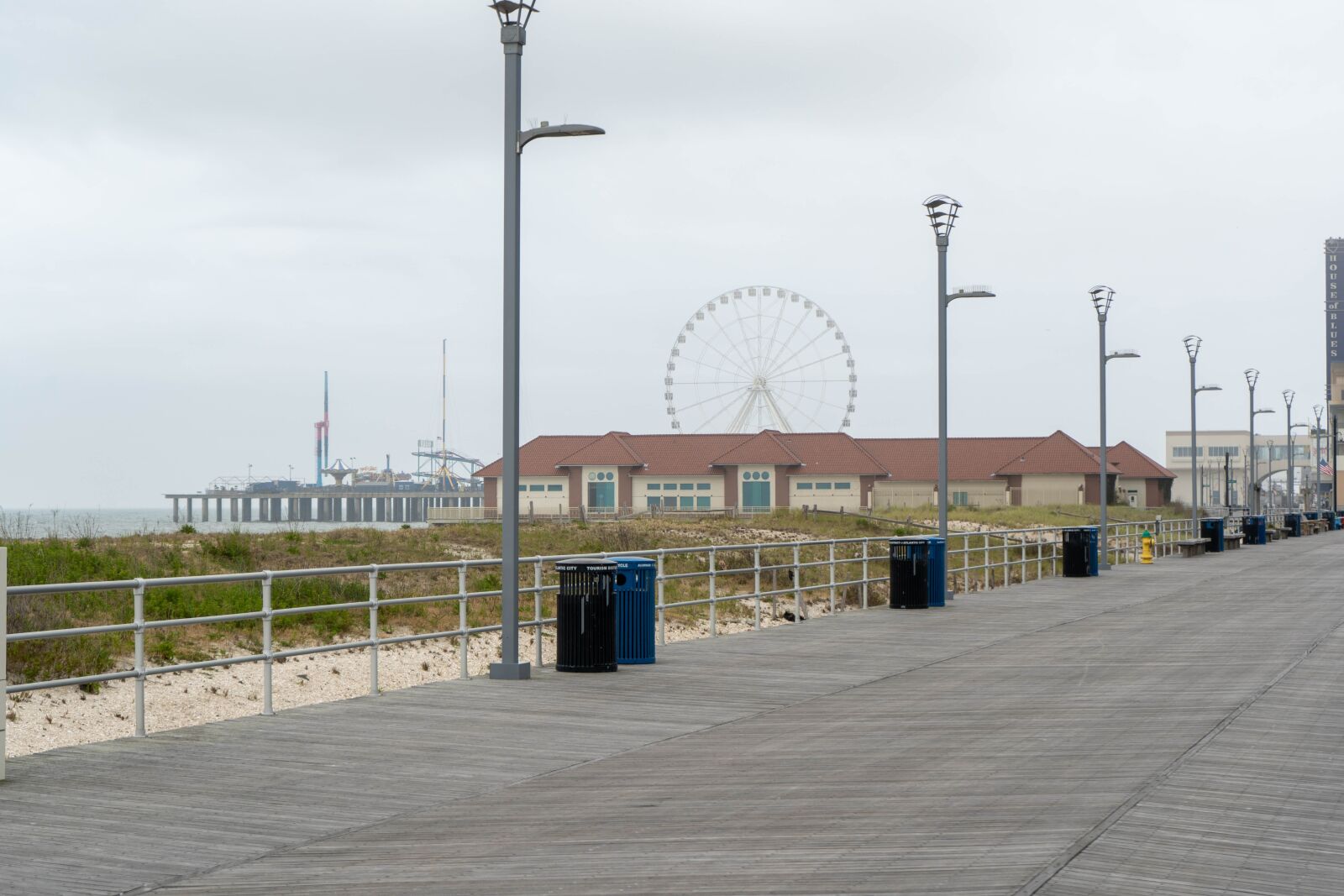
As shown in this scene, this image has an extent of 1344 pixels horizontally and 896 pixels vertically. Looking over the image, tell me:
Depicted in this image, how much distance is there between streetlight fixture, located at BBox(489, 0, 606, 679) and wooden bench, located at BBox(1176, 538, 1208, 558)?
34109 mm

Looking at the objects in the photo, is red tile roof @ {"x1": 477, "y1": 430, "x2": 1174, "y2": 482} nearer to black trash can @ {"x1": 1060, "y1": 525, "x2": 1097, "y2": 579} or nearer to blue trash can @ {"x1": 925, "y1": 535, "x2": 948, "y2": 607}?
black trash can @ {"x1": 1060, "y1": 525, "x2": 1097, "y2": 579}

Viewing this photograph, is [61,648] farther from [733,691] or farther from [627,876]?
[627,876]

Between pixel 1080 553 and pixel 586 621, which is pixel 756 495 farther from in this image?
pixel 586 621

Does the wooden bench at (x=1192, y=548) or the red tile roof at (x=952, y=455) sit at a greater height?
the red tile roof at (x=952, y=455)

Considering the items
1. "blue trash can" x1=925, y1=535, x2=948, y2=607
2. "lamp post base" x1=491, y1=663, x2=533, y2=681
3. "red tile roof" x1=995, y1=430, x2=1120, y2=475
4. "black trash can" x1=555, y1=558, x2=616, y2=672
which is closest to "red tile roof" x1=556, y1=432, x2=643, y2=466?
"red tile roof" x1=995, y1=430, x2=1120, y2=475

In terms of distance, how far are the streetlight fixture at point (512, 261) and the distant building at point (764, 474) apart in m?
77.2

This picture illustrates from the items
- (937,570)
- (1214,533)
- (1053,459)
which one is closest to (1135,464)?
(1053,459)

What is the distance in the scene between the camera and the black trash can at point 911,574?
24688 mm

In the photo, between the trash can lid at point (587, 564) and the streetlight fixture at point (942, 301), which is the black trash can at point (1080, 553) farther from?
the trash can lid at point (587, 564)

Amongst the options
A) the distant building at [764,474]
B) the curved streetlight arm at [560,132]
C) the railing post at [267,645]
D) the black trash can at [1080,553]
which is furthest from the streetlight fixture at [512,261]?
the distant building at [764,474]

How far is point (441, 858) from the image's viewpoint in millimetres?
7215

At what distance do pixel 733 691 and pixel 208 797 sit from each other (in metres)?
6.07

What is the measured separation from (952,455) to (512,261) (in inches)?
3622

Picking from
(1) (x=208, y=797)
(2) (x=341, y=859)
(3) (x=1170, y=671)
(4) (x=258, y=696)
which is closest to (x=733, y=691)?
(3) (x=1170, y=671)
